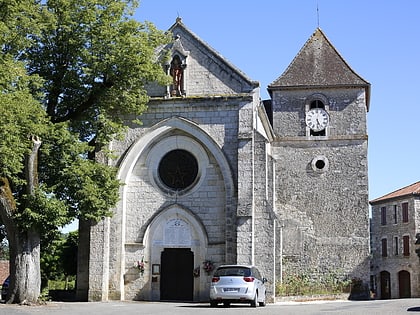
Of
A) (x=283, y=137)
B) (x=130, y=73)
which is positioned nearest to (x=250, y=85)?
(x=130, y=73)

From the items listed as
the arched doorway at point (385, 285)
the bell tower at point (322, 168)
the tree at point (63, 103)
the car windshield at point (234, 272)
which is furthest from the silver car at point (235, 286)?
the arched doorway at point (385, 285)

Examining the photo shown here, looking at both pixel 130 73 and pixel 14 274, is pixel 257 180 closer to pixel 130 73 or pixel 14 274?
pixel 130 73

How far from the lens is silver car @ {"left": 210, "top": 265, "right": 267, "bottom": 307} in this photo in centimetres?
2039

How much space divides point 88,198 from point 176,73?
295 inches

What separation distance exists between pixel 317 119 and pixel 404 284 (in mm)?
23884

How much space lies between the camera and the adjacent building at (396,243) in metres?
51.1

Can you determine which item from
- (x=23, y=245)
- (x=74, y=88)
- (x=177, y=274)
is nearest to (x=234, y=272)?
(x=177, y=274)

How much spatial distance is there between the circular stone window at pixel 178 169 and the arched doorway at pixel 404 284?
30459 millimetres

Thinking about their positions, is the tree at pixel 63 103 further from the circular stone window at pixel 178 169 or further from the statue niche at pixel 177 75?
the circular stone window at pixel 178 169

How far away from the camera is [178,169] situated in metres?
27.2

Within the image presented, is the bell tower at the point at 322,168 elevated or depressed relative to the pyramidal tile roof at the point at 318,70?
depressed

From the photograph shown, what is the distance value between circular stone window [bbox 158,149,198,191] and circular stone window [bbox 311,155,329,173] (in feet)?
29.0

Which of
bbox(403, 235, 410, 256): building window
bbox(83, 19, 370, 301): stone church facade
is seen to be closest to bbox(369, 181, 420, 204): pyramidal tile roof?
bbox(403, 235, 410, 256): building window

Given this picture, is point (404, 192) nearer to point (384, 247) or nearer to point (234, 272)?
point (384, 247)
